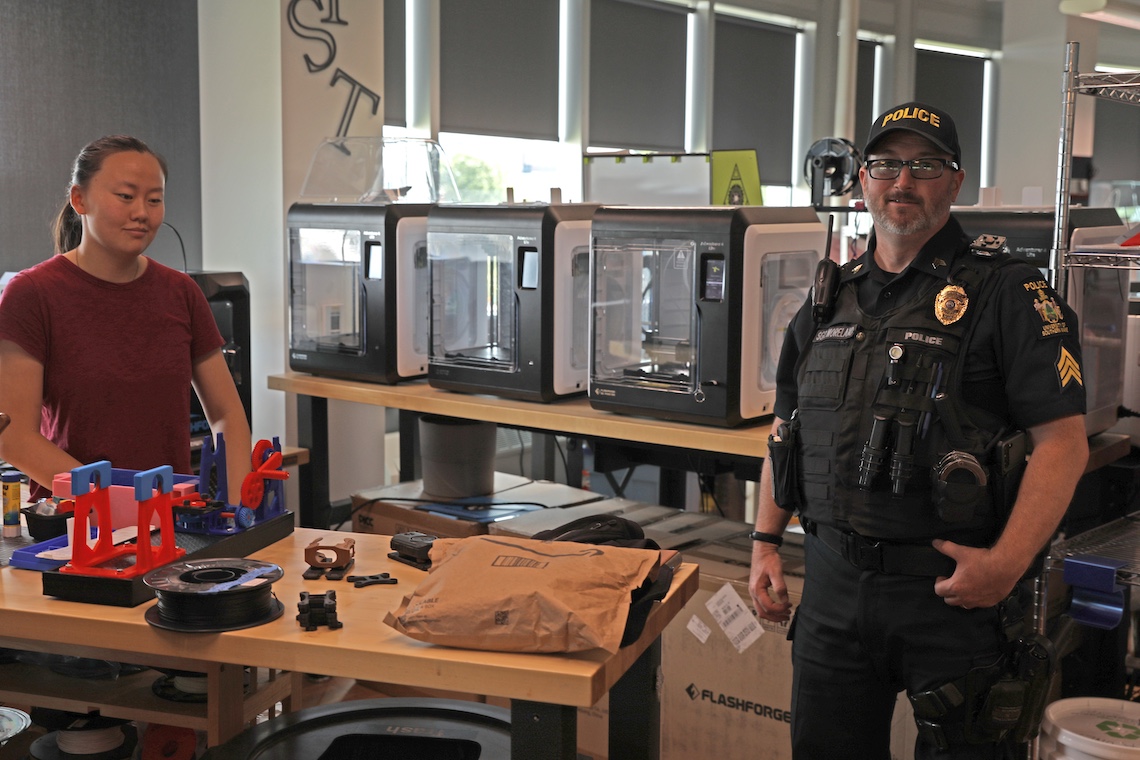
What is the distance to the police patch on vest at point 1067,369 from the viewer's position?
176 centimetres

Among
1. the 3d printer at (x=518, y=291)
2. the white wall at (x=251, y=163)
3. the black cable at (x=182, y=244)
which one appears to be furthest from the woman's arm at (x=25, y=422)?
the black cable at (x=182, y=244)

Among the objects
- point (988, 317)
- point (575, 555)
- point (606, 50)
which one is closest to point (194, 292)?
point (575, 555)

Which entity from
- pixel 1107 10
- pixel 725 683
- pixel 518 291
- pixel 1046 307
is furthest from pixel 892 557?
pixel 1107 10

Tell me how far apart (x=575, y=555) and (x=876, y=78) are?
8211mm

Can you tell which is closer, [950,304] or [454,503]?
[950,304]

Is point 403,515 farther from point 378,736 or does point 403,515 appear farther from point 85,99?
point 85,99

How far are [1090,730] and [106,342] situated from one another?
2.10 m

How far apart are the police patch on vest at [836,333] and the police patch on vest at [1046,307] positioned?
291 mm

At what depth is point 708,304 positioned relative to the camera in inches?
102

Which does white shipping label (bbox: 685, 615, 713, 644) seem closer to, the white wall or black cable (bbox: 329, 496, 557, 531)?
black cable (bbox: 329, 496, 557, 531)

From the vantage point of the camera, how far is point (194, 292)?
2.39 m

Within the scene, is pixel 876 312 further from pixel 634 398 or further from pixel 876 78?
pixel 876 78

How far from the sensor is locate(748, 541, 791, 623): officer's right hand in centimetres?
209

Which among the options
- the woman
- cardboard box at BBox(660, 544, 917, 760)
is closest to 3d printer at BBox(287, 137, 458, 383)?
the woman
